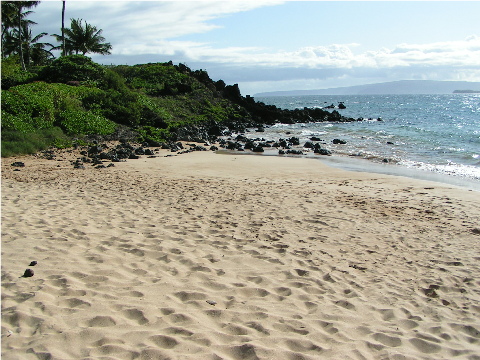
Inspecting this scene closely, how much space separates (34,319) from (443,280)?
5.13 meters

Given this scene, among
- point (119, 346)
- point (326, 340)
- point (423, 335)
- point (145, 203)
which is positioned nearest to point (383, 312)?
point (423, 335)

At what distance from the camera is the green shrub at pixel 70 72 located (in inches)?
1268

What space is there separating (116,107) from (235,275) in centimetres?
2135

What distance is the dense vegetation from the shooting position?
19.5 m

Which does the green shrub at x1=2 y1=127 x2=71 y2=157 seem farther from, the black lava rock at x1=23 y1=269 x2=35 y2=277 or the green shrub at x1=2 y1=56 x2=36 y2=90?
the black lava rock at x1=23 y1=269 x2=35 y2=277

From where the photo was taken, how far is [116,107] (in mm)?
24656

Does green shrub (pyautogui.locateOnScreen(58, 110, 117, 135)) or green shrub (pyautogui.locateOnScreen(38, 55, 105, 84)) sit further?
green shrub (pyautogui.locateOnScreen(38, 55, 105, 84))

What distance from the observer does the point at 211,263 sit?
5785 millimetres

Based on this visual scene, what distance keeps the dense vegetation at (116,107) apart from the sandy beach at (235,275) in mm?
10082

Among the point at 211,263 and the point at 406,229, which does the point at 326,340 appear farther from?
the point at 406,229

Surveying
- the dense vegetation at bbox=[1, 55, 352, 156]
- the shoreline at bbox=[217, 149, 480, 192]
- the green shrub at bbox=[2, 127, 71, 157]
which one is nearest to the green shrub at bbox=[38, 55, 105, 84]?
the dense vegetation at bbox=[1, 55, 352, 156]

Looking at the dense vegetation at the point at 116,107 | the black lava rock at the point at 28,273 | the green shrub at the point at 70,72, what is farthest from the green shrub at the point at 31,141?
the green shrub at the point at 70,72

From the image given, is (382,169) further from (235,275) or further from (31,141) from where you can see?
(31,141)

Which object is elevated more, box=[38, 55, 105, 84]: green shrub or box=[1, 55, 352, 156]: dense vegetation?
box=[38, 55, 105, 84]: green shrub
